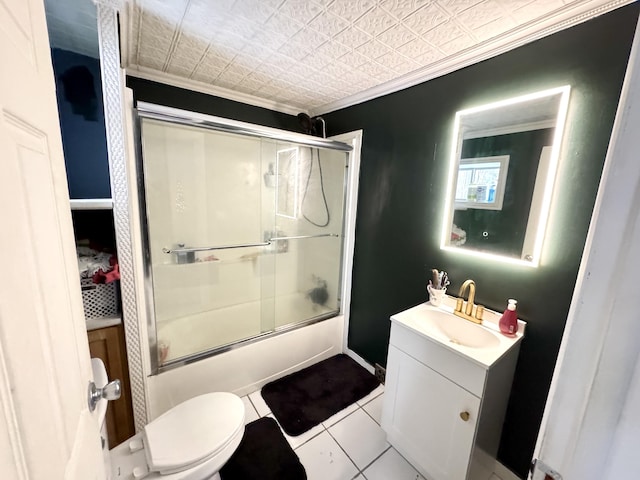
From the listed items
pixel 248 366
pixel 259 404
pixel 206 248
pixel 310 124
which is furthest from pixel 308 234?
pixel 259 404

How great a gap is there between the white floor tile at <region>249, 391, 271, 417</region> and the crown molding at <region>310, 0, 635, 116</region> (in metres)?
2.43

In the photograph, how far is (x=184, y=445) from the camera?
1.13m

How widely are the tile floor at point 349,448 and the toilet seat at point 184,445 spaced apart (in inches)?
22.7

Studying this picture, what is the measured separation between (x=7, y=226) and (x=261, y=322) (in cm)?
202

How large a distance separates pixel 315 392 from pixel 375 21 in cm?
234

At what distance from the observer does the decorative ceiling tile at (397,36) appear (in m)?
1.24

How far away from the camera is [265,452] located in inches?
60.2

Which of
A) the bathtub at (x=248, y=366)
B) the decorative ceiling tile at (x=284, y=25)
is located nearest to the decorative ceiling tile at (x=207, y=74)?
the decorative ceiling tile at (x=284, y=25)

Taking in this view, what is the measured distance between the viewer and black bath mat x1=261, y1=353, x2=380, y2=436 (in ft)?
5.85

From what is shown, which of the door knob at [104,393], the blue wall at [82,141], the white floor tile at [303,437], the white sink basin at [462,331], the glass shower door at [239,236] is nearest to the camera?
the door knob at [104,393]

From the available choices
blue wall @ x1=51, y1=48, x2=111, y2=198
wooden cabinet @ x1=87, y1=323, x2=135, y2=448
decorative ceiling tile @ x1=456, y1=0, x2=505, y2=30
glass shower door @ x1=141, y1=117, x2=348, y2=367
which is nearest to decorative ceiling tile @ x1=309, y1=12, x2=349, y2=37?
decorative ceiling tile @ x1=456, y1=0, x2=505, y2=30

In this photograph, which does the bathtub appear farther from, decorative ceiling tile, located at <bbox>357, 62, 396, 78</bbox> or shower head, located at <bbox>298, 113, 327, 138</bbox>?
decorative ceiling tile, located at <bbox>357, 62, 396, 78</bbox>

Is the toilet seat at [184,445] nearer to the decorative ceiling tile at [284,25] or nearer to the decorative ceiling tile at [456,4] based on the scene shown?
the decorative ceiling tile at [284,25]

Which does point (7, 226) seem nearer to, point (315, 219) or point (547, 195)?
point (547, 195)
